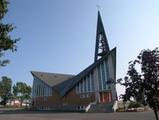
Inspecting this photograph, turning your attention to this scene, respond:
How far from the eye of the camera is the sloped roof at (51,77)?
7057 cm

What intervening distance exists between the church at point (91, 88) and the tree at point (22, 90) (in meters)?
32.5

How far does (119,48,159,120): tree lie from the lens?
11.4 meters

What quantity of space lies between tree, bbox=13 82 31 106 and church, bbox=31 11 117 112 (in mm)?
32479

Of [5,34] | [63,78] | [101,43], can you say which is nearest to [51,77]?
[63,78]

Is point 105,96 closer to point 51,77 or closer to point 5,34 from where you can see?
point 51,77

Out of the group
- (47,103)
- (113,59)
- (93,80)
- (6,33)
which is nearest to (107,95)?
(93,80)

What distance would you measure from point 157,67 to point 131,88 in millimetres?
1530

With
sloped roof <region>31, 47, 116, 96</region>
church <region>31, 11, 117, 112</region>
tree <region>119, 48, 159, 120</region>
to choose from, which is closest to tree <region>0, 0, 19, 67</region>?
tree <region>119, 48, 159, 120</region>

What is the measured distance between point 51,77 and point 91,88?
23.7 meters

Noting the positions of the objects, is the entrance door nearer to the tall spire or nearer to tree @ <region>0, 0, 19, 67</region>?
the tall spire

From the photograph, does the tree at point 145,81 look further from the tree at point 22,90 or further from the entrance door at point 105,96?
the tree at point 22,90

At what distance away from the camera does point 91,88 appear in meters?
55.2

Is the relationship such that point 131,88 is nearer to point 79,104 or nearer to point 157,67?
point 157,67

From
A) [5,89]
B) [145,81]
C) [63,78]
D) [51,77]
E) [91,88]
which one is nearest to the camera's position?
[145,81]
